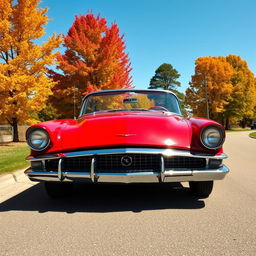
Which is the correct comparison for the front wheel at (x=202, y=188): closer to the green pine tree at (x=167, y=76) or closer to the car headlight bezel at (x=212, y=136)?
the car headlight bezel at (x=212, y=136)

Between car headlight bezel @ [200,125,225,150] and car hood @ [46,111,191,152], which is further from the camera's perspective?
car headlight bezel @ [200,125,225,150]

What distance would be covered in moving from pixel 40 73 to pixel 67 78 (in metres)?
4.57

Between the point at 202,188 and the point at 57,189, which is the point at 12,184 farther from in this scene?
the point at 202,188

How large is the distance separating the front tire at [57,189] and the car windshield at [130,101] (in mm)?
1449

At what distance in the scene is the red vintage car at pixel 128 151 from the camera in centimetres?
293

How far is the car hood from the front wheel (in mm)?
767

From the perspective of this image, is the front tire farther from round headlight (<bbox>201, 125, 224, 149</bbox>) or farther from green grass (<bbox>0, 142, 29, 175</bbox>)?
green grass (<bbox>0, 142, 29, 175</bbox>)

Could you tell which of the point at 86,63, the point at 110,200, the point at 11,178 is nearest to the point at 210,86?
the point at 86,63

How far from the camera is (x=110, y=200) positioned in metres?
3.55

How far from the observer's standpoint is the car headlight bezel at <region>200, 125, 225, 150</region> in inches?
122

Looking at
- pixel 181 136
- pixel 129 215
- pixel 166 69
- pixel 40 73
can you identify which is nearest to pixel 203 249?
pixel 129 215

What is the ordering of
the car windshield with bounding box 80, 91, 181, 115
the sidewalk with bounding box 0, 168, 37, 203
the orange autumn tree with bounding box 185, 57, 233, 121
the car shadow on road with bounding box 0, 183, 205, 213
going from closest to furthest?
the car shadow on road with bounding box 0, 183, 205, 213 < the sidewalk with bounding box 0, 168, 37, 203 < the car windshield with bounding box 80, 91, 181, 115 < the orange autumn tree with bounding box 185, 57, 233, 121

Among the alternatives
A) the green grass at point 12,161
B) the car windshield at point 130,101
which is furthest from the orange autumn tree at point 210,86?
the car windshield at point 130,101

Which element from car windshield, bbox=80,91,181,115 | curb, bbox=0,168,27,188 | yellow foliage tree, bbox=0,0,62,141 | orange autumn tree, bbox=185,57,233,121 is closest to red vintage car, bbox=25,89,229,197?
car windshield, bbox=80,91,181,115
